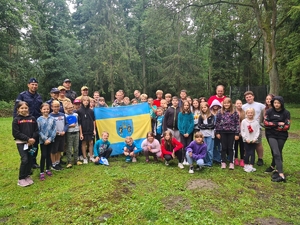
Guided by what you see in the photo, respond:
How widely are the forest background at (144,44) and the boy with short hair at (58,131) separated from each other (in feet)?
34.1

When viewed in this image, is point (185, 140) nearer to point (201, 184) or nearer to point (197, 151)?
point (197, 151)

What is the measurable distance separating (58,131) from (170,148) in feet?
8.92

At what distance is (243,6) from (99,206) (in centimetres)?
1453

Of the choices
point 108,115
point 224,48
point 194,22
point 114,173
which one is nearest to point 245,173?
point 114,173

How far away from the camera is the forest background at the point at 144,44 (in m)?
14.3

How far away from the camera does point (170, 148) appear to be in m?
5.98

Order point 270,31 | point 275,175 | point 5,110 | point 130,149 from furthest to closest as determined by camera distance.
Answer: point 5,110, point 270,31, point 130,149, point 275,175

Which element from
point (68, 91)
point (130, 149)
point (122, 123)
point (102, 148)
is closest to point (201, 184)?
point (130, 149)

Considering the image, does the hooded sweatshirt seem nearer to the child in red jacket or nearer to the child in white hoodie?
the child in white hoodie

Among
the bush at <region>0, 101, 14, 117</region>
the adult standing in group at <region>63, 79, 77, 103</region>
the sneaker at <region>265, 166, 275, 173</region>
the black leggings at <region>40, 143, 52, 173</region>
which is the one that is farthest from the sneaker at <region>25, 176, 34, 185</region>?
the bush at <region>0, 101, 14, 117</region>

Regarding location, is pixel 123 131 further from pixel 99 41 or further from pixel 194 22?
pixel 99 41

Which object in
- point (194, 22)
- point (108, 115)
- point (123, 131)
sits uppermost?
point (194, 22)

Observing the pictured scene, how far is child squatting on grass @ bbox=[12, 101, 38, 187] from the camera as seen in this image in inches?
180

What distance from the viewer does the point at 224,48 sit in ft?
91.9
